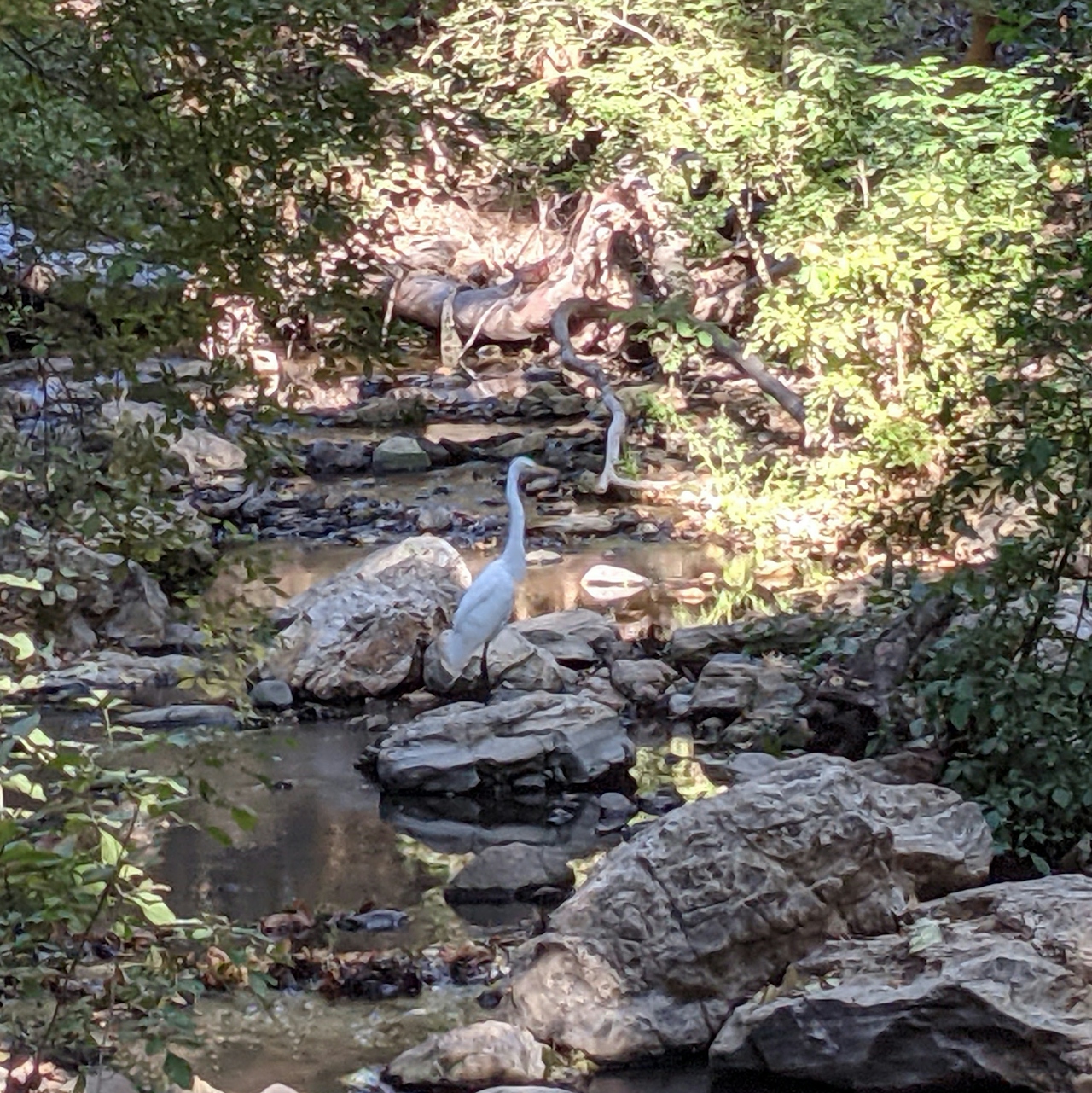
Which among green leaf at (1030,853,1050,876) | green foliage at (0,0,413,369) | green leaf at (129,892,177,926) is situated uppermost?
green foliage at (0,0,413,369)

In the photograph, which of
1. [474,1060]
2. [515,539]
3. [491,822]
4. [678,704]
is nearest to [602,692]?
[678,704]

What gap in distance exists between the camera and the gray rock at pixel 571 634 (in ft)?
26.9

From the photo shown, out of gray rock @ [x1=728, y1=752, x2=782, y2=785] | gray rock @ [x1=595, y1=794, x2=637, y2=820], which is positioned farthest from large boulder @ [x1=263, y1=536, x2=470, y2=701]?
gray rock @ [x1=728, y1=752, x2=782, y2=785]

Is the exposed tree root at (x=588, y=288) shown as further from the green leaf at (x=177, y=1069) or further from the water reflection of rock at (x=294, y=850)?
the green leaf at (x=177, y=1069)

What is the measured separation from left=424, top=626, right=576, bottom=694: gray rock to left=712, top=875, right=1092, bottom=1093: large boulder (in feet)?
11.6

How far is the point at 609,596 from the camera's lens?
9578 mm

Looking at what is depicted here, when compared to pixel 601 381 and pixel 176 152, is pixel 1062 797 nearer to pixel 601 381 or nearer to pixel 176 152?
pixel 176 152

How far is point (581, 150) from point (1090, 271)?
30.6 ft

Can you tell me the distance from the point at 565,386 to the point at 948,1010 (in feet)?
38.0

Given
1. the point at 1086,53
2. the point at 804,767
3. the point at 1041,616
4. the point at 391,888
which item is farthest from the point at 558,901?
the point at 1086,53

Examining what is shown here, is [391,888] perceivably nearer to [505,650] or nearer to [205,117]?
[505,650]

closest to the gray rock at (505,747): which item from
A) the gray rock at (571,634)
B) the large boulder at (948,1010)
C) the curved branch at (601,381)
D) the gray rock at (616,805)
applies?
the gray rock at (616,805)

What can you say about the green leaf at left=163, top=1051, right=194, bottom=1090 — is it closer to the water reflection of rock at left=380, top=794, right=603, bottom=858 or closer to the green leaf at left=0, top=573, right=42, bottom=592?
the green leaf at left=0, top=573, right=42, bottom=592

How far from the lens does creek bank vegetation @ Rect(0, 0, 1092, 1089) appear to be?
8.57 feet
